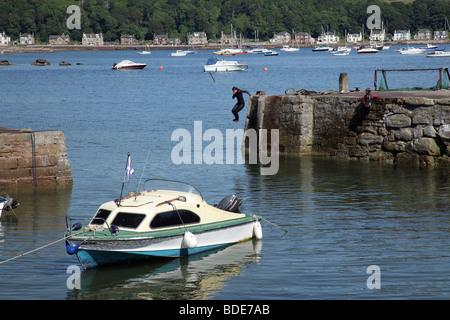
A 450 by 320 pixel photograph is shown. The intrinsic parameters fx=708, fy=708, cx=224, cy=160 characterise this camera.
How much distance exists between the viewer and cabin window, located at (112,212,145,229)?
1631 cm

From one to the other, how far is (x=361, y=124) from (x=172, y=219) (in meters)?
13.9

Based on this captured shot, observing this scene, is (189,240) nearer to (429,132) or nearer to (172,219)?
(172,219)

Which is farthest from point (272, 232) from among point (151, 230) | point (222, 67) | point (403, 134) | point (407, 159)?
point (222, 67)

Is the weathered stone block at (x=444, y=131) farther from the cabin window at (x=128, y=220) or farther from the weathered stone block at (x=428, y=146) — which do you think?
the cabin window at (x=128, y=220)

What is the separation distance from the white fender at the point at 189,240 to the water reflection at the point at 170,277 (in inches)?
20.0

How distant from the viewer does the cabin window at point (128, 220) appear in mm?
16312

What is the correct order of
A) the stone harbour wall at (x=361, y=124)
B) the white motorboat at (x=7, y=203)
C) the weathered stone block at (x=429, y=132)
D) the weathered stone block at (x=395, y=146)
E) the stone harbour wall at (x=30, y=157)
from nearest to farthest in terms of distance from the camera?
the white motorboat at (x=7, y=203) < the stone harbour wall at (x=30, y=157) < the weathered stone block at (x=429, y=132) < the stone harbour wall at (x=361, y=124) < the weathered stone block at (x=395, y=146)

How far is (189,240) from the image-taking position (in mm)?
16406

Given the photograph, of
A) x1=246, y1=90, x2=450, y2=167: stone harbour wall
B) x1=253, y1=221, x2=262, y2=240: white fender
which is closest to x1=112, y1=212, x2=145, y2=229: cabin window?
x1=253, y1=221, x2=262, y2=240: white fender

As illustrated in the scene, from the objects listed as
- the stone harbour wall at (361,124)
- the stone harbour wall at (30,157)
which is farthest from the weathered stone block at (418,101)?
the stone harbour wall at (30,157)

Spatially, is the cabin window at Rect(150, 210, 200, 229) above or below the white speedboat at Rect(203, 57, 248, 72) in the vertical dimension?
below

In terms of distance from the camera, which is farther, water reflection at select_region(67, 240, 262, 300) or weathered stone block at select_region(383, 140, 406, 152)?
weathered stone block at select_region(383, 140, 406, 152)

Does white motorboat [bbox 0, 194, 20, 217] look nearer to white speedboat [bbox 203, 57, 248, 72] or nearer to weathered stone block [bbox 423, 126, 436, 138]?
weathered stone block [bbox 423, 126, 436, 138]

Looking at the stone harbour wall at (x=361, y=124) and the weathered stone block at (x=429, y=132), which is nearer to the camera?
the weathered stone block at (x=429, y=132)
